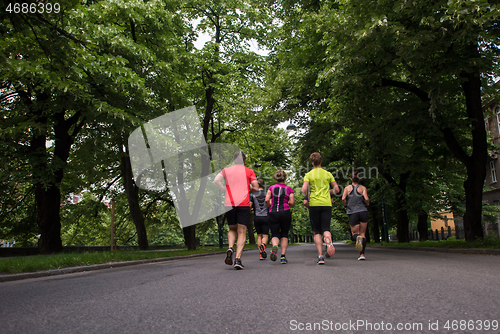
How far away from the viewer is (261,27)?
2372cm

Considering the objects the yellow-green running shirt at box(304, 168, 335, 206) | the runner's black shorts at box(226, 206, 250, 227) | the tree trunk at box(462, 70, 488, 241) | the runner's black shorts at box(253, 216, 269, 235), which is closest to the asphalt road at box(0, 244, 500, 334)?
the runner's black shorts at box(226, 206, 250, 227)

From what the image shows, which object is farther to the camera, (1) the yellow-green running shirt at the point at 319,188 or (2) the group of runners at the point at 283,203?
(1) the yellow-green running shirt at the point at 319,188

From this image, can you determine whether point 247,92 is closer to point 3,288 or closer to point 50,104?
point 50,104

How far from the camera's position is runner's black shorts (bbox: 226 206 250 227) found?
789 cm

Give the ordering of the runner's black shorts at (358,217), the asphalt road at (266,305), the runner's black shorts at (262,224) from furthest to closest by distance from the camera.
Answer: the runner's black shorts at (262,224), the runner's black shorts at (358,217), the asphalt road at (266,305)

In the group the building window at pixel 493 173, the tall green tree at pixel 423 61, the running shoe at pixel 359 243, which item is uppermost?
the tall green tree at pixel 423 61

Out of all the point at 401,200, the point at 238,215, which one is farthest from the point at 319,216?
the point at 401,200

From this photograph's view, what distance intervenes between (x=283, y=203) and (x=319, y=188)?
3.14 feet

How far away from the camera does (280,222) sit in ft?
29.3

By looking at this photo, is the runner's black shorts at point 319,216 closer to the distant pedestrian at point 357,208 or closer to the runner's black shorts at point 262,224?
the distant pedestrian at point 357,208

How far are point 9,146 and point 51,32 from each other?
312 inches

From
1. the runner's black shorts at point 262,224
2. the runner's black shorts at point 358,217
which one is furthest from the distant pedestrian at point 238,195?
the runner's black shorts at point 358,217

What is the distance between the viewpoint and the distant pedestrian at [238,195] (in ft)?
25.9

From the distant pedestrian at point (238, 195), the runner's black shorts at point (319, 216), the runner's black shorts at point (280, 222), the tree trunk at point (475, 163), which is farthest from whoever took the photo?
the tree trunk at point (475, 163)
